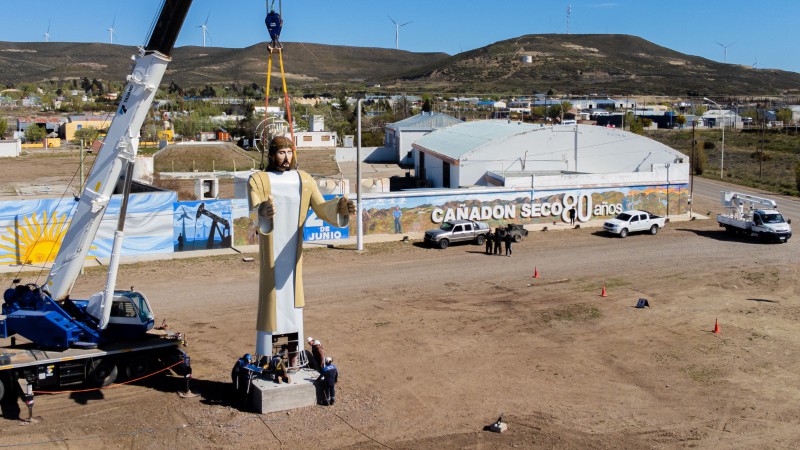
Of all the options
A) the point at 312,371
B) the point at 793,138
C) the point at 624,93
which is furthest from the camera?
the point at 624,93

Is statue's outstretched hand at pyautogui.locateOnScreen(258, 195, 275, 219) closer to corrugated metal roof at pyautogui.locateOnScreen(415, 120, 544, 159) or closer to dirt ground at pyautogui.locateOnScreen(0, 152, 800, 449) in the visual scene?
dirt ground at pyautogui.locateOnScreen(0, 152, 800, 449)

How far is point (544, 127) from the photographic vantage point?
52062 mm

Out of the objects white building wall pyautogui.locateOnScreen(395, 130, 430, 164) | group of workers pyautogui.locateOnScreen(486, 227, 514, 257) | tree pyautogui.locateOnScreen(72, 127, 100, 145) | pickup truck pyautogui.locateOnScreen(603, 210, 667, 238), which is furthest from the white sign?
tree pyautogui.locateOnScreen(72, 127, 100, 145)

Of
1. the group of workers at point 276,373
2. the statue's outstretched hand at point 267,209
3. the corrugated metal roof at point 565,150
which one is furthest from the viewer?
the corrugated metal roof at point 565,150

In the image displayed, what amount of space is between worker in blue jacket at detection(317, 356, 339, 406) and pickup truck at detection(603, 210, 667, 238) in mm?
26906

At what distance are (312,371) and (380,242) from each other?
20.8 metres

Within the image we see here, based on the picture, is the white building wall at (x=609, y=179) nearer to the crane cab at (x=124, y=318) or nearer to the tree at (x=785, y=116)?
the crane cab at (x=124, y=318)

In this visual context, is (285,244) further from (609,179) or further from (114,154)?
(609,179)

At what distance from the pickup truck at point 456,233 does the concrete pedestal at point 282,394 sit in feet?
67.3

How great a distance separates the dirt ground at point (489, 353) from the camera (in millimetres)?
17547

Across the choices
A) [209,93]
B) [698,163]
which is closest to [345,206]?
[698,163]

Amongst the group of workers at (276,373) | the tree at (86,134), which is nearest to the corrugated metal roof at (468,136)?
the group of workers at (276,373)

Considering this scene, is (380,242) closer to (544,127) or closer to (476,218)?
(476,218)

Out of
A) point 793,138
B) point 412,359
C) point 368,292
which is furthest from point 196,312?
point 793,138
